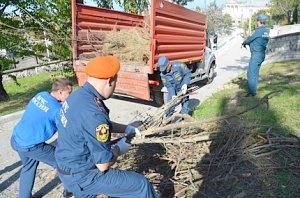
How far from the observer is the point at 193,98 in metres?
8.73

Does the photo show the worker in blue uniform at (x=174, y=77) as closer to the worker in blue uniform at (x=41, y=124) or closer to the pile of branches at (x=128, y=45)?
the pile of branches at (x=128, y=45)

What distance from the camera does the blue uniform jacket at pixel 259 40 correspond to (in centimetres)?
737

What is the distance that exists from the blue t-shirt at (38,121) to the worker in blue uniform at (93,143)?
2.86 ft

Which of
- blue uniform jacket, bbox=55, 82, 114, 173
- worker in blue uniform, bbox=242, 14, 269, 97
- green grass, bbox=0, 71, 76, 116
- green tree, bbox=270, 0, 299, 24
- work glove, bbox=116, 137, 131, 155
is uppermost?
green tree, bbox=270, 0, 299, 24

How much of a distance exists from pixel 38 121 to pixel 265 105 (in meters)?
5.06

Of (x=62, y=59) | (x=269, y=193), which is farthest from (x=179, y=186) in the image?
(x=62, y=59)

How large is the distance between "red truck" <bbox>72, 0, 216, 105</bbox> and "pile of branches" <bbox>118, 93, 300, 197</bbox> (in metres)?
2.65

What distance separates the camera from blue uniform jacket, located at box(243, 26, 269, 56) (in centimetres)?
737

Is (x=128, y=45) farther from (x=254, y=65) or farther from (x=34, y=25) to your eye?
(x=34, y=25)

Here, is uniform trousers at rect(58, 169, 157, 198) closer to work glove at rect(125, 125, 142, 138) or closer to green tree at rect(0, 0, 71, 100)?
work glove at rect(125, 125, 142, 138)

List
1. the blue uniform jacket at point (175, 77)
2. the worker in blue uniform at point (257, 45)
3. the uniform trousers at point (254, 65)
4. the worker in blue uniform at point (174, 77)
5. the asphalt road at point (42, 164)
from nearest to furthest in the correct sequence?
the asphalt road at point (42, 164)
the worker in blue uniform at point (174, 77)
the blue uniform jacket at point (175, 77)
the worker in blue uniform at point (257, 45)
the uniform trousers at point (254, 65)

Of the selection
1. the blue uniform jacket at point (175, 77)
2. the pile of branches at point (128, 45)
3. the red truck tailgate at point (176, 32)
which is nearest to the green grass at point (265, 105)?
the blue uniform jacket at point (175, 77)

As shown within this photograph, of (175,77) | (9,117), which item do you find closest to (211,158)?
(175,77)

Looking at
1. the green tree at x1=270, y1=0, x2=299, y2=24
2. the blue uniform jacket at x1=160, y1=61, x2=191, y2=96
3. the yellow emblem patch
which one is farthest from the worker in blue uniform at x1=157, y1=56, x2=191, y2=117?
the green tree at x1=270, y1=0, x2=299, y2=24
